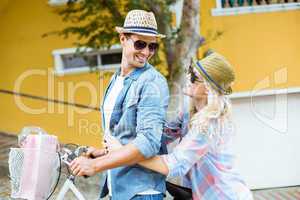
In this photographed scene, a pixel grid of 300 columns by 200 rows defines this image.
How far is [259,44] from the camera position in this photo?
7680mm

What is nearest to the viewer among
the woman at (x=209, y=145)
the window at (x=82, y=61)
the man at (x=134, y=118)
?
the man at (x=134, y=118)

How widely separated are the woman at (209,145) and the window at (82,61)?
5.20 meters

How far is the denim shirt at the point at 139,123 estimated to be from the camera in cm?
203

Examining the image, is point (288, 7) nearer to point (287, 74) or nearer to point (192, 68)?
point (287, 74)

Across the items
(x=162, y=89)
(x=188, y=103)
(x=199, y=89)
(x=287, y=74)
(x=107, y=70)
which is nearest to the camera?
(x=162, y=89)

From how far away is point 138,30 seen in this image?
85.1 inches

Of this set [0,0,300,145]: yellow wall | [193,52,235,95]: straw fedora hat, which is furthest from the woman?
[0,0,300,145]: yellow wall

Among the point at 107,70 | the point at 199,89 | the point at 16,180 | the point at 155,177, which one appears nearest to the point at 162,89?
the point at 199,89

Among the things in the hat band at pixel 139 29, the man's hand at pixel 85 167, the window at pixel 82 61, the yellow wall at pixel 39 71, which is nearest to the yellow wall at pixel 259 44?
the window at pixel 82 61

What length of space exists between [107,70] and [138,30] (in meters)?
5.21

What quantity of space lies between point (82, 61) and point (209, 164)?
5.66 meters

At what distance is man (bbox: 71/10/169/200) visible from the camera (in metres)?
2.02

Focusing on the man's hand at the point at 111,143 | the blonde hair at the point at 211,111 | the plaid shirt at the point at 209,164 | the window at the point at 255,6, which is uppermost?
the window at the point at 255,6

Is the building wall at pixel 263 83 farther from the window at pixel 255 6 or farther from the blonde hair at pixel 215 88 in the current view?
the blonde hair at pixel 215 88
